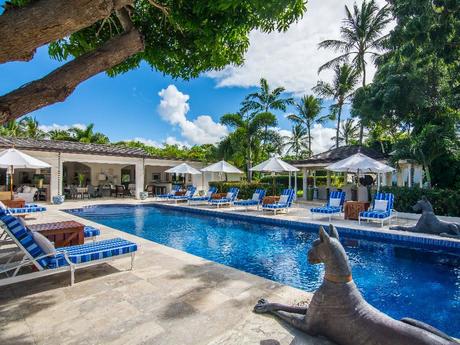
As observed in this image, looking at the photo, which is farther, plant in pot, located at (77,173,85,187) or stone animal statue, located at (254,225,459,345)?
plant in pot, located at (77,173,85,187)

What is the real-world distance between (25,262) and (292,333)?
3.87 meters

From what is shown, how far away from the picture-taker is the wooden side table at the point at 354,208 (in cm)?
1135

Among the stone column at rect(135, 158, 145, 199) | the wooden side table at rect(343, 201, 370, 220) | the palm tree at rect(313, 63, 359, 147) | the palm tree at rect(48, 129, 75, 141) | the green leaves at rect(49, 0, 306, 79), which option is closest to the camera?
the green leaves at rect(49, 0, 306, 79)

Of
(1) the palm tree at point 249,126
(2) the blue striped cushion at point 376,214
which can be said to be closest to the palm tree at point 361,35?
(1) the palm tree at point 249,126

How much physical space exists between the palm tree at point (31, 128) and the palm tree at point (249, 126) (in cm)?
3091

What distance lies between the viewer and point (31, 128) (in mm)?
38938

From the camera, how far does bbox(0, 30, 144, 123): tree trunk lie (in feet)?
7.86

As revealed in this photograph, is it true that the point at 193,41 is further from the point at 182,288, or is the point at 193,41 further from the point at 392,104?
the point at 392,104

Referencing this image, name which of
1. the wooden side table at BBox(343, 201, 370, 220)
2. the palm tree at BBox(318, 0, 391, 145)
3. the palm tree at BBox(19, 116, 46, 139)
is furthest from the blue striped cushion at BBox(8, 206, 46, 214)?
the palm tree at BBox(19, 116, 46, 139)

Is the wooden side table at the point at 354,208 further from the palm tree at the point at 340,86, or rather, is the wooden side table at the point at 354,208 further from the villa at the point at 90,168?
the palm tree at the point at 340,86

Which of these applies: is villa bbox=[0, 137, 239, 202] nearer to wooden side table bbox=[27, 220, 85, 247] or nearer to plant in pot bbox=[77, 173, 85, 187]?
plant in pot bbox=[77, 173, 85, 187]

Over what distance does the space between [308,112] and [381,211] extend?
23957 mm

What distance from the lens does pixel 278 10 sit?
9.66 feet

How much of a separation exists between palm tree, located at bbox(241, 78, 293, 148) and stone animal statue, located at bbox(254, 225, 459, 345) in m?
23.5
